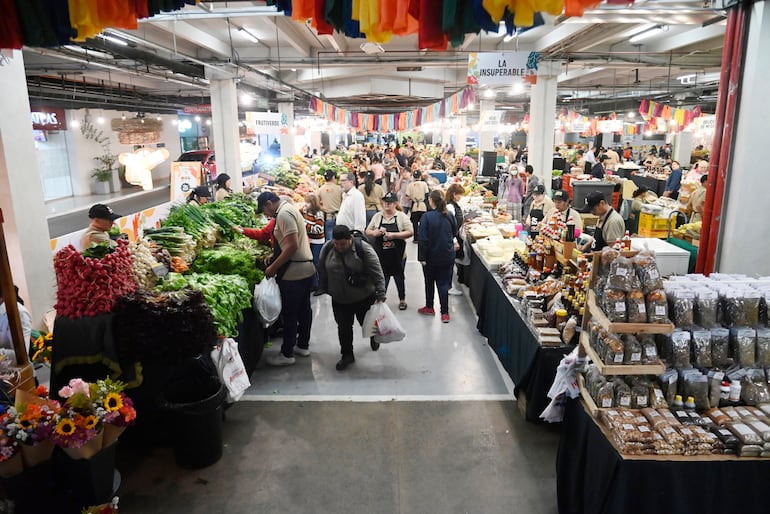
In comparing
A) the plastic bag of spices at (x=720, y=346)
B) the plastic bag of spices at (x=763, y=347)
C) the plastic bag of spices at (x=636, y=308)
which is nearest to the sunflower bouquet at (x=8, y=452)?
the plastic bag of spices at (x=636, y=308)

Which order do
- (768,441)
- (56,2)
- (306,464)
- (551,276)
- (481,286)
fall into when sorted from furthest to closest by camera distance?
(481,286) < (551,276) < (306,464) < (56,2) < (768,441)

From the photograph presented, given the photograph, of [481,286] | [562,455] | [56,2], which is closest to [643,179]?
[481,286]

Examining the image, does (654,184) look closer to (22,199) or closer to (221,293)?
(221,293)

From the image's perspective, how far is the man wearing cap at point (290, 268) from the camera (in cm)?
557

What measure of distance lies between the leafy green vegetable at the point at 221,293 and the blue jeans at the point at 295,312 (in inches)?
25.2

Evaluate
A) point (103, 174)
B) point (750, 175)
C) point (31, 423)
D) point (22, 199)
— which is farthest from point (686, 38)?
point (103, 174)

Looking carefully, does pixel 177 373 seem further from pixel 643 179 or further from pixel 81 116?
pixel 81 116

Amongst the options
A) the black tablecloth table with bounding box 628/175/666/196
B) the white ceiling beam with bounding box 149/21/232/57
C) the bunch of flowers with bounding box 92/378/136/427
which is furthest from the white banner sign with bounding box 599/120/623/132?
the bunch of flowers with bounding box 92/378/136/427

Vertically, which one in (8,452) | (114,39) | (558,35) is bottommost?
(8,452)

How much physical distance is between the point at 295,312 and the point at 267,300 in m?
0.35

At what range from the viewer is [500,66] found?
7.81 m

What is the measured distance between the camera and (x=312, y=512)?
3.58 metres

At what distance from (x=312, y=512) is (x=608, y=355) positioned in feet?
7.23

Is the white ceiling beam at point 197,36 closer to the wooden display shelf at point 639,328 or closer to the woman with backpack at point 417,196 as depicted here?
the woman with backpack at point 417,196
